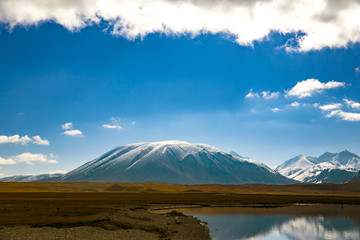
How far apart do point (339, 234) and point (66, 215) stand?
125 feet

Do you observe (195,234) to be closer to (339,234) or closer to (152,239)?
(152,239)

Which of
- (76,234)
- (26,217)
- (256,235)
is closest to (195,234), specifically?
(256,235)

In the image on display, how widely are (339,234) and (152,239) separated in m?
26.0

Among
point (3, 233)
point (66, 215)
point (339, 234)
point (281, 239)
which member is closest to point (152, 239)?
point (3, 233)

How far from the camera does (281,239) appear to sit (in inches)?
1430

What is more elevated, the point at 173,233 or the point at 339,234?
the point at 173,233

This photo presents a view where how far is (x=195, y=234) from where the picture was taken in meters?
34.6

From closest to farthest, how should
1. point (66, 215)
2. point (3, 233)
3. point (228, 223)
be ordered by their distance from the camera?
point (3, 233) → point (66, 215) → point (228, 223)

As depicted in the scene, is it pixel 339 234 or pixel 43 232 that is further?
pixel 339 234

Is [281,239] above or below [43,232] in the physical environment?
below

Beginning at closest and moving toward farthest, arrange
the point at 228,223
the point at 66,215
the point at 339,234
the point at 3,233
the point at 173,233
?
the point at 3,233 < the point at 173,233 < the point at 339,234 < the point at 66,215 < the point at 228,223

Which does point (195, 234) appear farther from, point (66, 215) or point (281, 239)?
point (66, 215)

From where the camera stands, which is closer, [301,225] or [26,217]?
[26,217]

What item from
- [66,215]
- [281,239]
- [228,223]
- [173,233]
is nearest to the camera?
[173,233]
